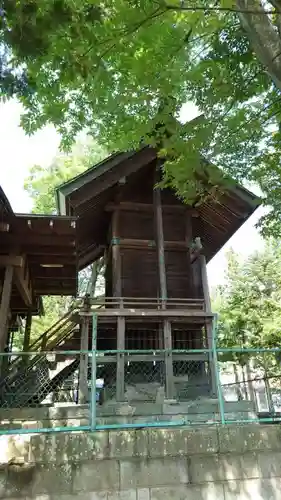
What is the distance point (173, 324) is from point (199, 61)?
25.2 ft

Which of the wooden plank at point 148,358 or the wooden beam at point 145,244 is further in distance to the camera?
the wooden beam at point 145,244

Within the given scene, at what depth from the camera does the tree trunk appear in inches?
120

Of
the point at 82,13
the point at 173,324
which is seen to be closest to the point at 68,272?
the point at 173,324

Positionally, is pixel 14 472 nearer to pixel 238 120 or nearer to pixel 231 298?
pixel 238 120

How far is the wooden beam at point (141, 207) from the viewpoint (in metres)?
11.8

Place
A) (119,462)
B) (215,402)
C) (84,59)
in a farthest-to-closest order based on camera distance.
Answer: (215,402)
(119,462)
(84,59)

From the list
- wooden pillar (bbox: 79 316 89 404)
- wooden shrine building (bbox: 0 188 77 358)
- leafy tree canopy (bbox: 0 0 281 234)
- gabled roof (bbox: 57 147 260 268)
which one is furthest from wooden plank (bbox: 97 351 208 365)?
leafy tree canopy (bbox: 0 0 281 234)

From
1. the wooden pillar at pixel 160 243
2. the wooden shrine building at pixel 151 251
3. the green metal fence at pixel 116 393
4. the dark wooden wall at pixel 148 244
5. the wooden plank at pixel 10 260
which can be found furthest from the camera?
the dark wooden wall at pixel 148 244

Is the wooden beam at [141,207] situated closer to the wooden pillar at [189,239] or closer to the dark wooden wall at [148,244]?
the dark wooden wall at [148,244]

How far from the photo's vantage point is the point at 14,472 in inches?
152

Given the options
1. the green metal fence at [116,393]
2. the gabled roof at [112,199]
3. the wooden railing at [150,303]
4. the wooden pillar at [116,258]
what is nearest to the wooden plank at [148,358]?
the green metal fence at [116,393]

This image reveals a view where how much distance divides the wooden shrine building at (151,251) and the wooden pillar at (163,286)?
0.03 m

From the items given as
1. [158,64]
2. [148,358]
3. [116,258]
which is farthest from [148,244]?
[158,64]

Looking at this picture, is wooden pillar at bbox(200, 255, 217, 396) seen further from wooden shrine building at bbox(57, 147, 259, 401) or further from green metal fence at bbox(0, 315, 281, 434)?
green metal fence at bbox(0, 315, 281, 434)
